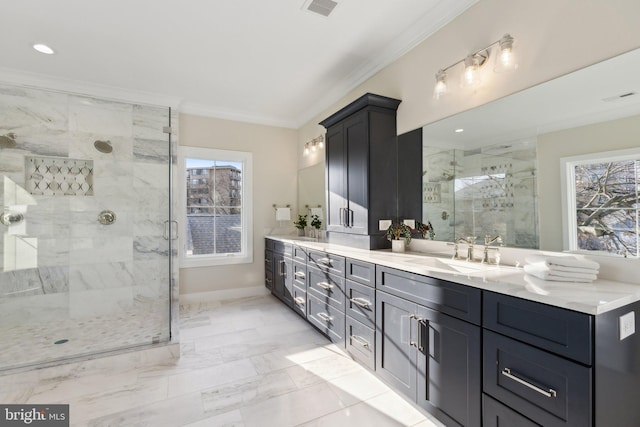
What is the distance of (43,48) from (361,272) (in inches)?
142

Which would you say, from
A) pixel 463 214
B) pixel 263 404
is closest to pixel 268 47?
pixel 463 214

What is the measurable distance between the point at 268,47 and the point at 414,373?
2.94 meters

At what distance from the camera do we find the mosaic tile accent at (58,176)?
321 centimetres

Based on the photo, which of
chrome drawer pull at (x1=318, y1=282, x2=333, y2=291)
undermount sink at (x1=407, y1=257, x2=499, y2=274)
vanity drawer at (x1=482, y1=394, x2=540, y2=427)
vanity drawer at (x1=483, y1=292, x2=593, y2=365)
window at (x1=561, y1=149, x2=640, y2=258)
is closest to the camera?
vanity drawer at (x1=483, y1=292, x2=593, y2=365)

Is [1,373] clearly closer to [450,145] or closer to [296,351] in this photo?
[296,351]

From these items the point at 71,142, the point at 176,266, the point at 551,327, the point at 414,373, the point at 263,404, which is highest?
the point at 71,142

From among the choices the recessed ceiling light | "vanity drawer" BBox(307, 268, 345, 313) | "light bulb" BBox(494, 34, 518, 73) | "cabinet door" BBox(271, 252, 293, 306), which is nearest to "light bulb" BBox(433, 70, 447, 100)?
"light bulb" BBox(494, 34, 518, 73)

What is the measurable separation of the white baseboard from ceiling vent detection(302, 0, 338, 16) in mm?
3664

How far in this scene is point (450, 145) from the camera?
7.39 ft

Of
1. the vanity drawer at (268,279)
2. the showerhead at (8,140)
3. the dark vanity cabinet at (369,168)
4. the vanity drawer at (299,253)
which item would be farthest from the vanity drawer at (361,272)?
the showerhead at (8,140)

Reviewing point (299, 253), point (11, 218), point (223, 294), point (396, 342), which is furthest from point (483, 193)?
point (11, 218)

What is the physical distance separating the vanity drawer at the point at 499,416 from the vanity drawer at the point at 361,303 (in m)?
0.83

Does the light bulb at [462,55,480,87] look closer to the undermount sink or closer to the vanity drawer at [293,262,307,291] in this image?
the undermount sink

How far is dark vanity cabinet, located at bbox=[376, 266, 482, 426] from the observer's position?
1.43m
